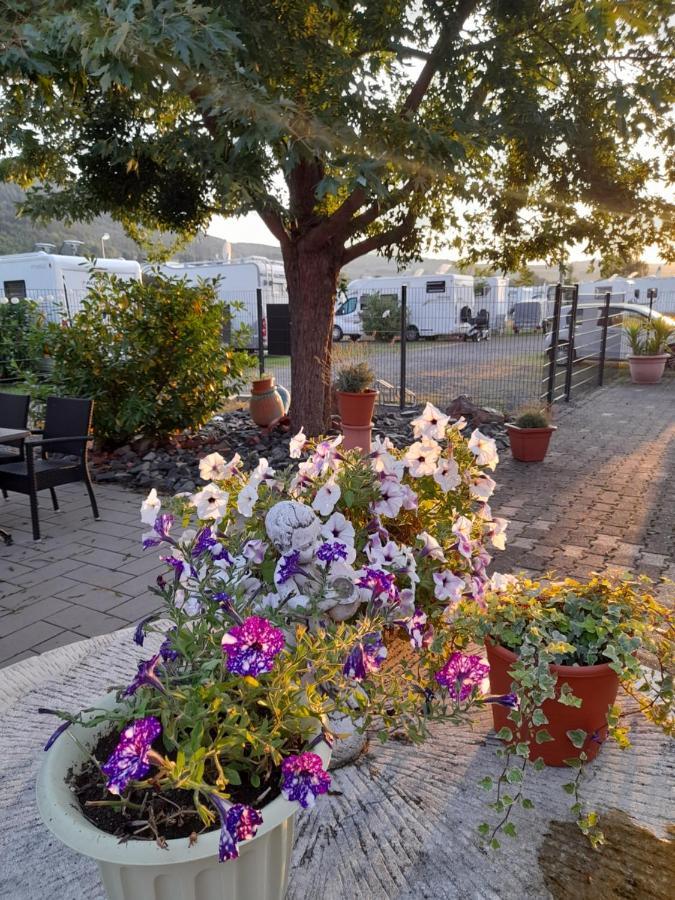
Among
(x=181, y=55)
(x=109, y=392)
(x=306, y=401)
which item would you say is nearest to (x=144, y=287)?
(x=109, y=392)

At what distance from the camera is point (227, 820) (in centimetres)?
99

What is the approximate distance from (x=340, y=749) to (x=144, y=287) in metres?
5.62

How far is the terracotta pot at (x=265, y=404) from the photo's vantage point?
304 inches

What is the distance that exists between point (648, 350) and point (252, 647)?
42.6 feet

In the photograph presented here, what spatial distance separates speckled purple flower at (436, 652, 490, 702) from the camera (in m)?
1.61

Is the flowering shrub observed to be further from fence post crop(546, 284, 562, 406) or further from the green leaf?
fence post crop(546, 284, 562, 406)

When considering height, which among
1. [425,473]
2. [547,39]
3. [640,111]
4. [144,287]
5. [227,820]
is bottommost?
[227,820]

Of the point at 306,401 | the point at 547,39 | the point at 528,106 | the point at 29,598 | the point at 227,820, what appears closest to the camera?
the point at 227,820

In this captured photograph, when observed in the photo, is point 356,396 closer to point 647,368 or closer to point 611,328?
point 647,368

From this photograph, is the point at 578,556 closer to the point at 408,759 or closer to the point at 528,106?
the point at 408,759

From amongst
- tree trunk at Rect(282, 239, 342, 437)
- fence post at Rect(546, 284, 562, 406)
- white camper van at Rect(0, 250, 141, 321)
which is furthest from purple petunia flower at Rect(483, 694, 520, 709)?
white camper van at Rect(0, 250, 141, 321)

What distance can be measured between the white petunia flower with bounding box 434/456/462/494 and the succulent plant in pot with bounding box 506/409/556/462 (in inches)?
172

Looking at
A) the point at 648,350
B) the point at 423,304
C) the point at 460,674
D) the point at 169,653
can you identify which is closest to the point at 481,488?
the point at 460,674

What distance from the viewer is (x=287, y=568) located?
150 centimetres
